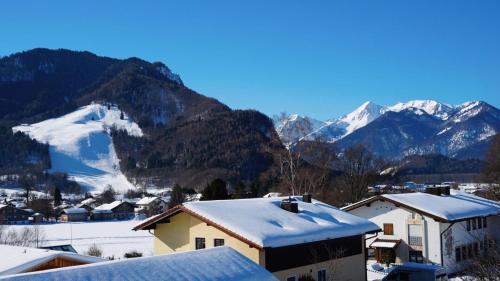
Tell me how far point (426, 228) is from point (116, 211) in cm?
11460

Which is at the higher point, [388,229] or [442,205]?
[442,205]

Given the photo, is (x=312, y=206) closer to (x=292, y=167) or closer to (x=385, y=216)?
(x=385, y=216)

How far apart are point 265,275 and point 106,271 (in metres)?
4.44

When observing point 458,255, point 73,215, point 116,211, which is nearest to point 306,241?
point 458,255

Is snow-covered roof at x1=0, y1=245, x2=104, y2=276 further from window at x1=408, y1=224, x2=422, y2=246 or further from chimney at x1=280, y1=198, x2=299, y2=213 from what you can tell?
window at x1=408, y1=224, x2=422, y2=246

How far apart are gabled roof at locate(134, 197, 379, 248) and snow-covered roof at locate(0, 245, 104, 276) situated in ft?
22.3

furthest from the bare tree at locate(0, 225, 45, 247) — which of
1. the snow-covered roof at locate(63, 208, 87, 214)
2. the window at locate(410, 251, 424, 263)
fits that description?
the snow-covered roof at locate(63, 208, 87, 214)

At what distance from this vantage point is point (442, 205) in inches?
1512

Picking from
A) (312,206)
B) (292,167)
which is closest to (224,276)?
(312,206)

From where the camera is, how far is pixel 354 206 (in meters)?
39.7

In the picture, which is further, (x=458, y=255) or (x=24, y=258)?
(x=458, y=255)

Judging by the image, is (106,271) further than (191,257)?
No

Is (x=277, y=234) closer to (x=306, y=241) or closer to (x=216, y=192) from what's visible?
(x=306, y=241)

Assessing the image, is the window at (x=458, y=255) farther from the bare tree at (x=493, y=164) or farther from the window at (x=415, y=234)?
the bare tree at (x=493, y=164)
